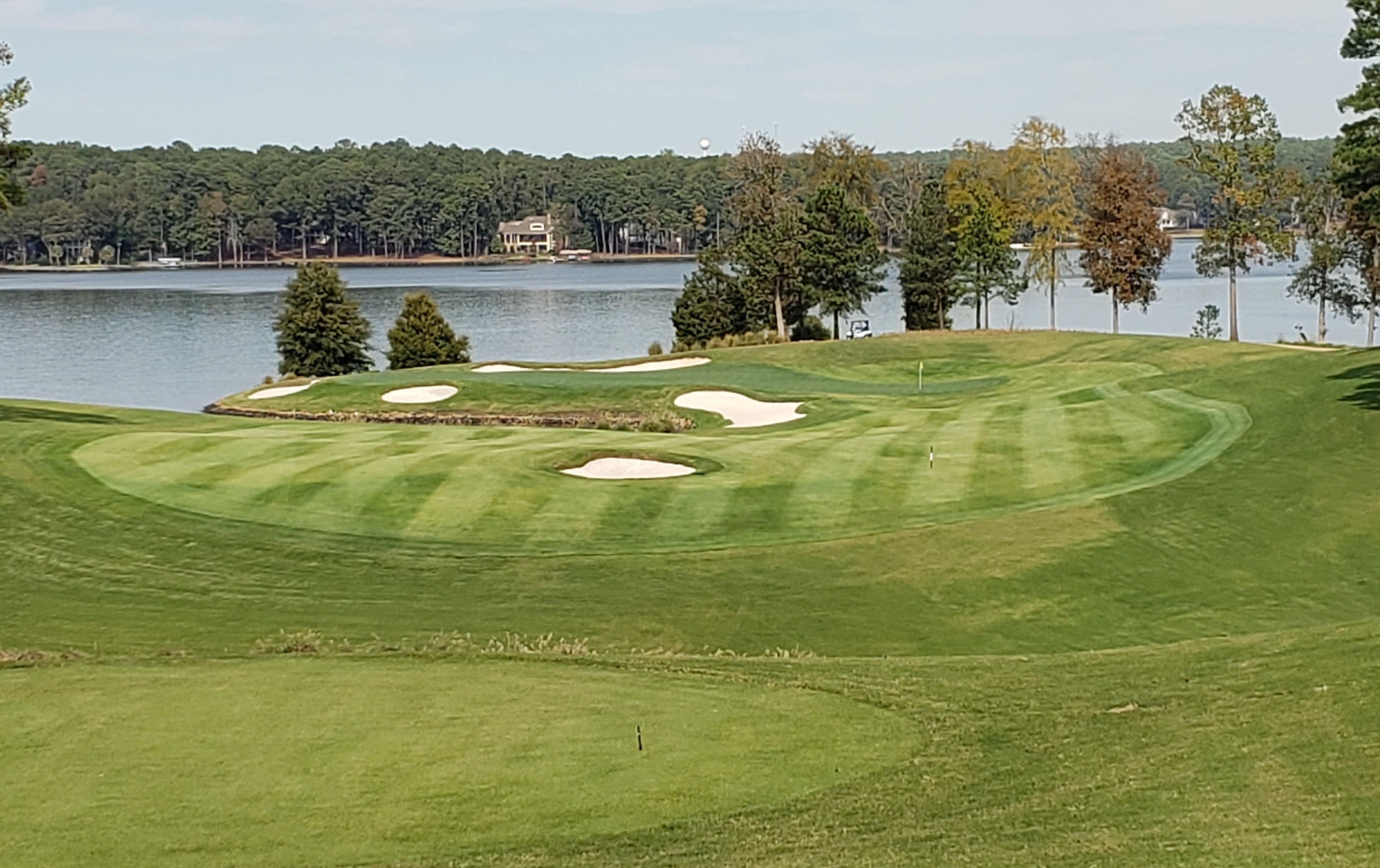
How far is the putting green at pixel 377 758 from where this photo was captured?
26.7 feet

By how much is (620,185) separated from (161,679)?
7327 inches

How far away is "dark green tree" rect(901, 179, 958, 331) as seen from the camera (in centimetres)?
6681

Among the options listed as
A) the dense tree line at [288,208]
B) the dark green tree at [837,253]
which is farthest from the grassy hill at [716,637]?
the dense tree line at [288,208]

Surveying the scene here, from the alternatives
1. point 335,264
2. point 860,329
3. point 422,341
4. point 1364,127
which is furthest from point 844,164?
point 335,264

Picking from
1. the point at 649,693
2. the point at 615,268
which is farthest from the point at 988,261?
the point at 615,268

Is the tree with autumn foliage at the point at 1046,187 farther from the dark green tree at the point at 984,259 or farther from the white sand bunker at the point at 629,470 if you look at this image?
the white sand bunker at the point at 629,470

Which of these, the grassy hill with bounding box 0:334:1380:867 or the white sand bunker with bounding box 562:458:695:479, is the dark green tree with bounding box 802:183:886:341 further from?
the white sand bunker with bounding box 562:458:695:479

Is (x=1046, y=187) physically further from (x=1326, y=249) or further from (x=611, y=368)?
(x=611, y=368)

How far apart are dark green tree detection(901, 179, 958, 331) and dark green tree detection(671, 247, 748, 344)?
813 cm

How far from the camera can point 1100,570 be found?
1988 centimetres

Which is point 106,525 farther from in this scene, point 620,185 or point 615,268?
point 620,185

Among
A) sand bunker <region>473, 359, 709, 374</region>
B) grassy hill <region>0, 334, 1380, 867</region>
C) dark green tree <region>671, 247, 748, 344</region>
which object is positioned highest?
dark green tree <region>671, 247, 748, 344</region>

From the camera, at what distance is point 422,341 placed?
6244 centimetres

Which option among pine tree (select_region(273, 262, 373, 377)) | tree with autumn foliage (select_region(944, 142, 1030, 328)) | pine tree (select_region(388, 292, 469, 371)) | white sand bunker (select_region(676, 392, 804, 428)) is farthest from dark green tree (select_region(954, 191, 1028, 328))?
pine tree (select_region(273, 262, 373, 377))
